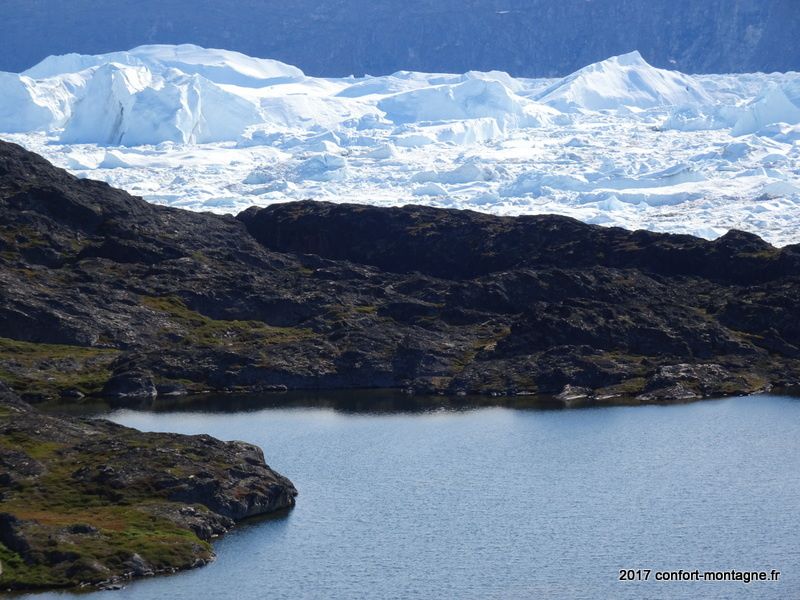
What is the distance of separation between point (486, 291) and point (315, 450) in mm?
54189

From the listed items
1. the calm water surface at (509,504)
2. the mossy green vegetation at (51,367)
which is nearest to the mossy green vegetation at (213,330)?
the mossy green vegetation at (51,367)

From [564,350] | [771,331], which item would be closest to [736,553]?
[564,350]

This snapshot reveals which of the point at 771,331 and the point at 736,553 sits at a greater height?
the point at 771,331

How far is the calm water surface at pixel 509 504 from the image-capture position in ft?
197

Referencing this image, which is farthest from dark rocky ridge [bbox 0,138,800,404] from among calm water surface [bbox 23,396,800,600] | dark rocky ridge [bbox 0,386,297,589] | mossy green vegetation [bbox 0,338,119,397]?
dark rocky ridge [bbox 0,386,297,589]

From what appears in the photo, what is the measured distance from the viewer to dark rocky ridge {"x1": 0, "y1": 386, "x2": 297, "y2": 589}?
59.8m

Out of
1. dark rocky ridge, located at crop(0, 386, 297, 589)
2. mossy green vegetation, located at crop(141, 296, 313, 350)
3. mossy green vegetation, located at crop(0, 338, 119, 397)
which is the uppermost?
mossy green vegetation, located at crop(141, 296, 313, 350)

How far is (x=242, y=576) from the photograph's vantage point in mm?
60938

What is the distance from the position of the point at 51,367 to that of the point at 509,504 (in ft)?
176

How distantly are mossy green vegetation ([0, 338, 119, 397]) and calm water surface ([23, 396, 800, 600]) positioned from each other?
34.3 feet

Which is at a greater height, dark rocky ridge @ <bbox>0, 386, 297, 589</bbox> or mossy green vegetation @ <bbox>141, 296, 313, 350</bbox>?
mossy green vegetation @ <bbox>141, 296, 313, 350</bbox>

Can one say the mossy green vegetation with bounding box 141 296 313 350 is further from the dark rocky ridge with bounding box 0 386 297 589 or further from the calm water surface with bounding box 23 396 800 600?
the dark rocky ridge with bounding box 0 386 297 589

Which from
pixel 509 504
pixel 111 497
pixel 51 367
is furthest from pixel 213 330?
pixel 509 504

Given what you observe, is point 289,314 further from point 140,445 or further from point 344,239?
point 140,445
